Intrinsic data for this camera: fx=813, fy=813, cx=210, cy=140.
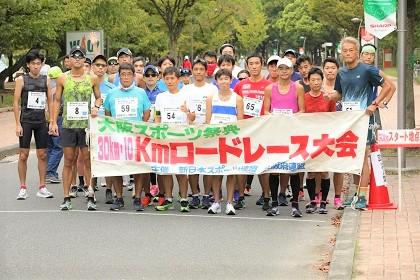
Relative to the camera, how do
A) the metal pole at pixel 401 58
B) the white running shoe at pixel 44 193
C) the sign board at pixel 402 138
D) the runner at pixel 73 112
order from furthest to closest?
1. the metal pole at pixel 401 58
2. the white running shoe at pixel 44 193
3. the runner at pixel 73 112
4. the sign board at pixel 402 138

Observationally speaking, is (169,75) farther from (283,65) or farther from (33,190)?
(33,190)

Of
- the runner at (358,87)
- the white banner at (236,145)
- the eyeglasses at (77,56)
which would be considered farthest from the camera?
the eyeglasses at (77,56)

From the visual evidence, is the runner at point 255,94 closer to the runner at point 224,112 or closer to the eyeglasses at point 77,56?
the runner at point 224,112

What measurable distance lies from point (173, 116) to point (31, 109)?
221 cm

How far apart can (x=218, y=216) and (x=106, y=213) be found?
1.44 meters

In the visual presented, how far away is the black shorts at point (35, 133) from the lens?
1132cm

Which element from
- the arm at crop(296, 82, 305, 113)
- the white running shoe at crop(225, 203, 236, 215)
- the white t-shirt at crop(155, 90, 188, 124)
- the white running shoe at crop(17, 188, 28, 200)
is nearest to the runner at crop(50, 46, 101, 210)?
the white t-shirt at crop(155, 90, 188, 124)

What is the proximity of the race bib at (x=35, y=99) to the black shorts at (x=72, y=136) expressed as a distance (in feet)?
2.98

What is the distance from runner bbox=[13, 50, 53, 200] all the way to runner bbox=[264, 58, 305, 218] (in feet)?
10.6

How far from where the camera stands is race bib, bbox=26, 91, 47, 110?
11211 millimetres

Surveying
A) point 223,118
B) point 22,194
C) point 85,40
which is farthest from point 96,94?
point 85,40

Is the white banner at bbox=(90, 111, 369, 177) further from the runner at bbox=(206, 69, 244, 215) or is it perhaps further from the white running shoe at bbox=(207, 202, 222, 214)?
the white running shoe at bbox=(207, 202, 222, 214)

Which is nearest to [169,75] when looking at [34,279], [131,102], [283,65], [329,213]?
[131,102]

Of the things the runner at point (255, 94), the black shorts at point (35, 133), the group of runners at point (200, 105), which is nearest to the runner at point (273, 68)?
the group of runners at point (200, 105)
